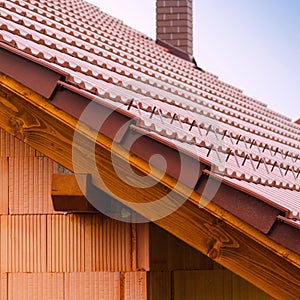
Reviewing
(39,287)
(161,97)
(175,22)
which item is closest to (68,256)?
(39,287)

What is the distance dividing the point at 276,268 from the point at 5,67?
60.2 inches

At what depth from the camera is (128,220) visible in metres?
5.07

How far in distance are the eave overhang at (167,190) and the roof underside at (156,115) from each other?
0.04 feet

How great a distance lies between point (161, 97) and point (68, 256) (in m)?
1.42

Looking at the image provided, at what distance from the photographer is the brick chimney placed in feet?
45.5

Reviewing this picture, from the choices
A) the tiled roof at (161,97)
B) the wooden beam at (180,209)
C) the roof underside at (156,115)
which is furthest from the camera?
the tiled roof at (161,97)

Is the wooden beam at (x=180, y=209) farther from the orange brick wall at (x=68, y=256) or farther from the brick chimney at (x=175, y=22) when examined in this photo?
the brick chimney at (x=175, y=22)

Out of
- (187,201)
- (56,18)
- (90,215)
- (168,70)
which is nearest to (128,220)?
(90,215)

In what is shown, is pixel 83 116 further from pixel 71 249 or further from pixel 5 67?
pixel 71 249

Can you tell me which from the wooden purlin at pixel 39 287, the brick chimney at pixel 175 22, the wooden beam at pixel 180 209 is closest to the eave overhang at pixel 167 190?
Answer: the wooden beam at pixel 180 209

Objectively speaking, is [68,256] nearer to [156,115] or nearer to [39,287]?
[39,287]

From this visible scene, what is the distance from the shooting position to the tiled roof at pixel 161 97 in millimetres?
4395

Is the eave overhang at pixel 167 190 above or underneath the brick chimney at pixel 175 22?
underneath

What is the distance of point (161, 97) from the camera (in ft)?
20.1
